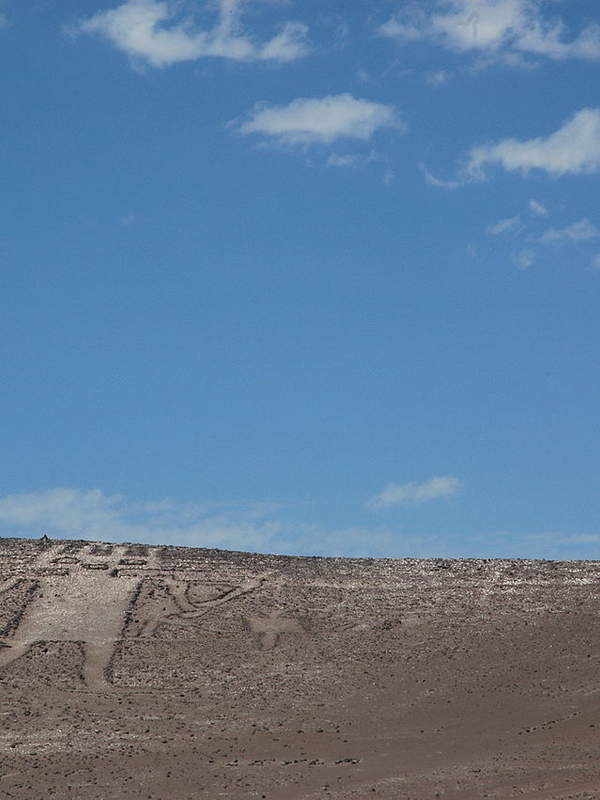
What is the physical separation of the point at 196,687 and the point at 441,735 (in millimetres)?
6615

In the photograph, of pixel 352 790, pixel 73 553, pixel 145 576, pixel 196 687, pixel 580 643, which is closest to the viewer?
pixel 352 790

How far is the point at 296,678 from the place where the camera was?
3400cm

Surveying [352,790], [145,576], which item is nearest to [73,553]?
[145,576]

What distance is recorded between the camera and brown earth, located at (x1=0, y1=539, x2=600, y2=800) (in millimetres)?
27812

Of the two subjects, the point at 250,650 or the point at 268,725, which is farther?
the point at 250,650

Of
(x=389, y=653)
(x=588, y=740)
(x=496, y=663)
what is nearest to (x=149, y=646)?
(x=389, y=653)

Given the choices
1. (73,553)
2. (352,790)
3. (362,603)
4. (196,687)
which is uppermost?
(73,553)

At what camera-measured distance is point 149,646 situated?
3628 centimetres

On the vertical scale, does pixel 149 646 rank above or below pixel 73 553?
below

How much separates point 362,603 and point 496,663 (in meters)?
6.53

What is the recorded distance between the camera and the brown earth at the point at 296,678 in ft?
91.2

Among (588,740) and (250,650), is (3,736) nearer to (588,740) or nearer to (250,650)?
(250,650)

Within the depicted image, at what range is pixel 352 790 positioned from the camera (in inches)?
1054

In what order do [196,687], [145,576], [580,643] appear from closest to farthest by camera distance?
[196,687] → [580,643] → [145,576]
